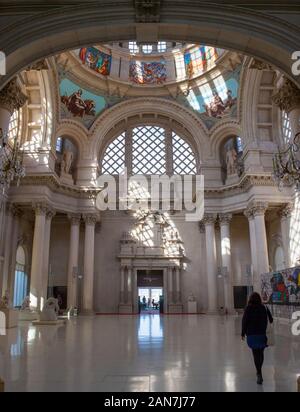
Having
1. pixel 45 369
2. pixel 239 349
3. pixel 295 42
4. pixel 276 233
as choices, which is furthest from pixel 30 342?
pixel 276 233

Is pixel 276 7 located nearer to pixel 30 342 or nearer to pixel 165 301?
pixel 30 342

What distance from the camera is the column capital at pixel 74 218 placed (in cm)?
2388

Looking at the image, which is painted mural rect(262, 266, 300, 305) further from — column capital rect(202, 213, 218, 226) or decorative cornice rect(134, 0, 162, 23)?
decorative cornice rect(134, 0, 162, 23)

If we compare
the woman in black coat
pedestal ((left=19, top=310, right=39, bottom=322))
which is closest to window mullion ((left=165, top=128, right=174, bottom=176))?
pedestal ((left=19, top=310, right=39, bottom=322))

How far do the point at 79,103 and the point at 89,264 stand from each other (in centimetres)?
1063

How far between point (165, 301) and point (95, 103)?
14.2 meters

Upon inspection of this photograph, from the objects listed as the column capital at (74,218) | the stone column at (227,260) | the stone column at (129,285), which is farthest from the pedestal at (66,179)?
the stone column at (227,260)

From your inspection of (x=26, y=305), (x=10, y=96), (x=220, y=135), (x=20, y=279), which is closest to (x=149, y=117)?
(x=220, y=135)

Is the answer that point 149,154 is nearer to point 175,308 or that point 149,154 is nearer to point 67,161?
point 67,161

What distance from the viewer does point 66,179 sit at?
2419 centimetres

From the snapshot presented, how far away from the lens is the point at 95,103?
2562 centimetres

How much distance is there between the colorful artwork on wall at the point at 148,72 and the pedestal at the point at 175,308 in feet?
50.0

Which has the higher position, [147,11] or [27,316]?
[147,11]

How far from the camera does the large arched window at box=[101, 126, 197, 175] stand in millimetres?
27234
